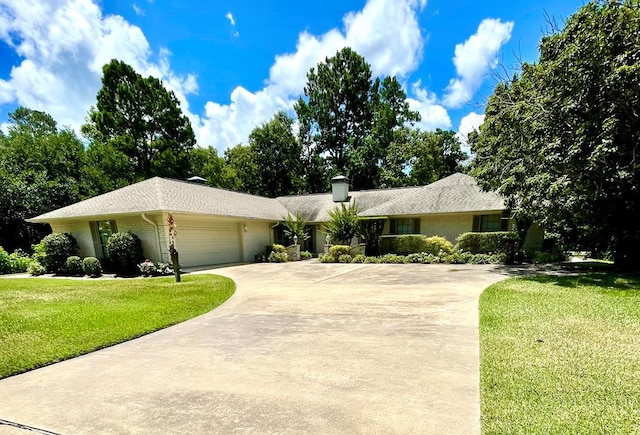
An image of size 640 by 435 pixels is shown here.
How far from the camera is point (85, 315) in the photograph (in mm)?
5793

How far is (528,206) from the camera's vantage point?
10.4 m

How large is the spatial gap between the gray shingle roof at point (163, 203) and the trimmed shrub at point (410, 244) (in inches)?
317

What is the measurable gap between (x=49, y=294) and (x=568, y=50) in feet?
50.7

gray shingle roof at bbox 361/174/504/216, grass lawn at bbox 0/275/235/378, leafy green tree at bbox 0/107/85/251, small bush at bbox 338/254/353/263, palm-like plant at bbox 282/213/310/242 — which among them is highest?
leafy green tree at bbox 0/107/85/251

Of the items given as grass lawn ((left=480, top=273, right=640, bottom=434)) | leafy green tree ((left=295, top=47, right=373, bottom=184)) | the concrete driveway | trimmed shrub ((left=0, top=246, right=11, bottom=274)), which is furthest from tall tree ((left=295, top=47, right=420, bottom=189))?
the concrete driveway

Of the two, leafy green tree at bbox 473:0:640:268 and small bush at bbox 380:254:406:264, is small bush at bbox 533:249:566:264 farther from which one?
small bush at bbox 380:254:406:264

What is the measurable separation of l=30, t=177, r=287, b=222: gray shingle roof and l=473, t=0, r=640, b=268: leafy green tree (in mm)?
12930

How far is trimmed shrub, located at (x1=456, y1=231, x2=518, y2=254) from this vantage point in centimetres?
1385

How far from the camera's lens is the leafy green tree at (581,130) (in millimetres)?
7258

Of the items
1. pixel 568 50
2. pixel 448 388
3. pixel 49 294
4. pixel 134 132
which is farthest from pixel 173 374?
pixel 134 132

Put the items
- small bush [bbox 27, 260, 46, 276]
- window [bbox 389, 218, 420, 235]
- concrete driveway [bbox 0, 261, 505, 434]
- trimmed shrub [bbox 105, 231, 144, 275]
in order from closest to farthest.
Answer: concrete driveway [bbox 0, 261, 505, 434]
trimmed shrub [bbox 105, 231, 144, 275]
small bush [bbox 27, 260, 46, 276]
window [bbox 389, 218, 420, 235]

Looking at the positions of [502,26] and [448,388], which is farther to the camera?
[502,26]

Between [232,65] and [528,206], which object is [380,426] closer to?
[528,206]

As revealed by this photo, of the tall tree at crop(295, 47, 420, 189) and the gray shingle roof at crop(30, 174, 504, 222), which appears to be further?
the tall tree at crop(295, 47, 420, 189)
